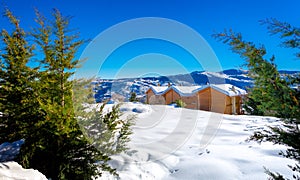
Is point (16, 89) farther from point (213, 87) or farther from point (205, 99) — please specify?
point (205, 99)

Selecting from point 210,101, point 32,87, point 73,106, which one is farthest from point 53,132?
point 210,101

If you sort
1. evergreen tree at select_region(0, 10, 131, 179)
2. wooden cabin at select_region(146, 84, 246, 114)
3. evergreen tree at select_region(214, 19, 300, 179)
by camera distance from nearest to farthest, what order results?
evergreen tree at select_region(214, 19, 300, 179) < evergreen tree at select_region(0, 10, 131, 179) < wooden cabin at select_region(146, 84, 246, 114)

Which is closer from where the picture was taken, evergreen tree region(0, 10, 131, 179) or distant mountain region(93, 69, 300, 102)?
evergreen tree region(0, 10, 131, 179)

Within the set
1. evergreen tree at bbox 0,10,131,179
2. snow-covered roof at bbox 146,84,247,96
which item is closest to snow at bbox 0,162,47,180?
evergreen tree at bbox 0,10,131,179

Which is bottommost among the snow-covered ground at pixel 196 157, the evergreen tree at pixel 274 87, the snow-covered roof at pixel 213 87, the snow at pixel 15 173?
the snow-covered ground at pixel 196 157

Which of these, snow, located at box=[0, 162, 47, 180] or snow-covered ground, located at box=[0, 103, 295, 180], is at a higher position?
snow, located at box=[0, 162, 47, 180]

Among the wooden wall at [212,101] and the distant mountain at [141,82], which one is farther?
the wooden wall at [212,101]

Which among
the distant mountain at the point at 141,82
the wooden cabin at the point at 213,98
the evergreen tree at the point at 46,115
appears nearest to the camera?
the evergreen tree at the point at 46,115

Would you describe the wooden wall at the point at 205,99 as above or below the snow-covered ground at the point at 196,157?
above

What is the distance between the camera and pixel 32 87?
391 cm

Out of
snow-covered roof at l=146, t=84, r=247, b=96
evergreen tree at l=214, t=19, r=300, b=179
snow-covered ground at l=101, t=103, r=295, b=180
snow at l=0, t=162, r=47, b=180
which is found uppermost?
snow-covered roof at l=146, t=84, r=247, b=96

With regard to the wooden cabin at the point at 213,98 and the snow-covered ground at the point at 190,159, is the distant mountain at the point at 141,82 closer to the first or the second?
the snow-covered ground at the point at 190,159

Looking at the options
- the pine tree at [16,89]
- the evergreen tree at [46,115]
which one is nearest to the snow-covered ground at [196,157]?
the evergreen tree at [46,115]

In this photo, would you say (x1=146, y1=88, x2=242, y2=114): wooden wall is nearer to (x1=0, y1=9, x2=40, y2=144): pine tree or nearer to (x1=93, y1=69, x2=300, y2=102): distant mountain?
(x1=93, y1=69, x2=300, y2=102): distant mountain
